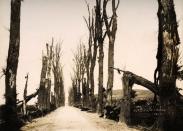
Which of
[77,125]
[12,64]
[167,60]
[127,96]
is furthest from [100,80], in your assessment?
[167,60]

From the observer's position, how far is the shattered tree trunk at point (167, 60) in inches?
309

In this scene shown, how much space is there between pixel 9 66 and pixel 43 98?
14640mm

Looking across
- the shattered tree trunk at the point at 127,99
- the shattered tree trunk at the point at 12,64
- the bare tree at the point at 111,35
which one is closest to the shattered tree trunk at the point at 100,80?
the bare tree at the point at 111,35

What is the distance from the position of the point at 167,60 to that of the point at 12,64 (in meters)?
6.47

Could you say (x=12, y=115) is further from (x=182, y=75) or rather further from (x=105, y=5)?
(x=105, y=5)

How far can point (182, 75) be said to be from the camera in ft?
62.0

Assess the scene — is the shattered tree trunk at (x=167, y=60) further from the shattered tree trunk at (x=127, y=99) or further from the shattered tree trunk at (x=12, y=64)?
the shattered tree trunk at (x=12, y=64)

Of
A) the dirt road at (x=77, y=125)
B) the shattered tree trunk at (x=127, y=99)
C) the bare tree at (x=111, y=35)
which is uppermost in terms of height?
the bare tree at (x=111, y=35)

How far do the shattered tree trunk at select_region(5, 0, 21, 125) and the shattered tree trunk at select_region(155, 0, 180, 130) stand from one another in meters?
5.92

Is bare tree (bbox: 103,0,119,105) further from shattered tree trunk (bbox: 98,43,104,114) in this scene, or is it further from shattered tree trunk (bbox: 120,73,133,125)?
shattered tree trunk (bbox: 120,73,133,125)

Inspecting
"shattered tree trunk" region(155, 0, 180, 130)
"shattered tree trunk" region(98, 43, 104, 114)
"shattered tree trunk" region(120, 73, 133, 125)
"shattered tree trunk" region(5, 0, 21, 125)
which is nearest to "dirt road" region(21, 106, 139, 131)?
"shattered tree trunk" region(120, 73, 133, 125)

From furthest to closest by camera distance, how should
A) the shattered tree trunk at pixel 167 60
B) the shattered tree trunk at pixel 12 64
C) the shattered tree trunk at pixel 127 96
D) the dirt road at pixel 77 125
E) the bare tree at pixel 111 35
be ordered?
1. the bare tree at pixel 111 35
2. the shattered tree trunk at pixel 12 64
3. the shattered tree trunk at pixel 127 96
4. the dirt road at pixel 77 125
5. the shattered tree trunk at pixel 167 60

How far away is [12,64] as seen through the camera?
12.2 meters

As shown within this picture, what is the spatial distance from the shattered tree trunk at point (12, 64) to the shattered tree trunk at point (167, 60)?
5.92 m
